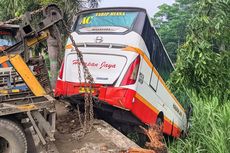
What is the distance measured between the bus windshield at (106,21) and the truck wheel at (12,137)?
9.83 ft

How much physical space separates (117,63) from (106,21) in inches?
44.7

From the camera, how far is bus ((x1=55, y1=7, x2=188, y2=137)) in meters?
7.22

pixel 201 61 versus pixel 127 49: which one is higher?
pixel 127 49

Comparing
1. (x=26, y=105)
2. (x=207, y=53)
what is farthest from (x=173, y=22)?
(x=26, y=105)

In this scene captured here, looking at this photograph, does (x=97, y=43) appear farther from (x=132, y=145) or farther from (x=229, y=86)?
(x=229, y=86)

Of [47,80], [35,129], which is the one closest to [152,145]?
[35,129]

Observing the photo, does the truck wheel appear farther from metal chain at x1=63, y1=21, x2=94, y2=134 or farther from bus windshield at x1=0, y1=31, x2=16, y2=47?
bus windshield at x1=0, y1=31, x2=16, y2=47

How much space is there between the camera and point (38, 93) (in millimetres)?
6508

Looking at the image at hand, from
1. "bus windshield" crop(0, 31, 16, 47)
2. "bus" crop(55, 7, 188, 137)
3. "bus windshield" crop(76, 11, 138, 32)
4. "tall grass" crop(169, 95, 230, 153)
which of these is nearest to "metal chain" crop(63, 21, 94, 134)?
"bus" crop(55, 7, 188, 137)

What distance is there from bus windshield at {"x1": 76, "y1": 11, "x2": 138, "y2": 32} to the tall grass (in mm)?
2300

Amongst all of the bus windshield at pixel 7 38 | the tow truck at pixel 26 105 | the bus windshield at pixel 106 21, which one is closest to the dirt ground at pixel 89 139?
the tow truck at pixel 26 105

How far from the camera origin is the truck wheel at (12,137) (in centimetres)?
574

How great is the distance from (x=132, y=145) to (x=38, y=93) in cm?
214

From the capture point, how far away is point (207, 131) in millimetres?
6977
